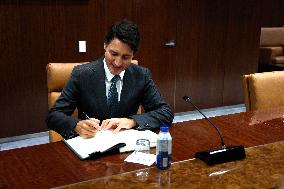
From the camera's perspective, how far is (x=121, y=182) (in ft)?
4.62

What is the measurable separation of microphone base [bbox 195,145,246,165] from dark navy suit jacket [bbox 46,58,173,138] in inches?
16.9

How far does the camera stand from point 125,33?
2.01 meters

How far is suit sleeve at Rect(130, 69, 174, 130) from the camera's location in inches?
78.0

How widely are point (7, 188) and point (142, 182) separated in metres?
0.48

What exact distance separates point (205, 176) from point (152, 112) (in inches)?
25.8

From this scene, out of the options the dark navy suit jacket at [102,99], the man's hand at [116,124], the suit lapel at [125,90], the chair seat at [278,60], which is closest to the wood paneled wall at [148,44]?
the chair seat at [278,60]

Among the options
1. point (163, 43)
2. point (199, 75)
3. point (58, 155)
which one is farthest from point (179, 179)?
point (199, 75)

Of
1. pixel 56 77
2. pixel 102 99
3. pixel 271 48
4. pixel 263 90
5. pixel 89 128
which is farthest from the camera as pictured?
pixel 271 48

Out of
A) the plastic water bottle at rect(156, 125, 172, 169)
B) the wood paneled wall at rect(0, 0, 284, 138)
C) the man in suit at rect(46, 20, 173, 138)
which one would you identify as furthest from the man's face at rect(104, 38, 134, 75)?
the wood paneled wall at rect(0, 0, 284, 138)

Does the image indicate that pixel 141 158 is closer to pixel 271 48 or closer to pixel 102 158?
pixel 102 158

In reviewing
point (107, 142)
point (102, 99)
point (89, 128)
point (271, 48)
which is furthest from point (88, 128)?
point (271, 48)

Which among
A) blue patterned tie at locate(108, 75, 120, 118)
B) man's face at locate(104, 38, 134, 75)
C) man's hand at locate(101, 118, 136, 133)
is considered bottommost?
man's hand at locate(101, 118, 136, 133)

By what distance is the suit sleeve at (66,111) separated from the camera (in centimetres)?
189

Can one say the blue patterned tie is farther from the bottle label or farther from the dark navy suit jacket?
the bottle label
